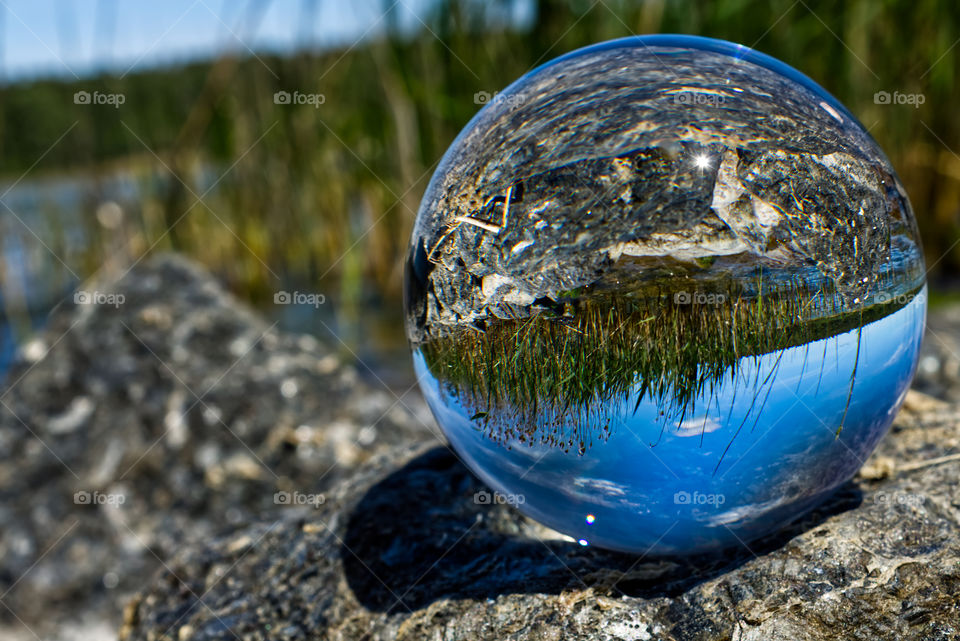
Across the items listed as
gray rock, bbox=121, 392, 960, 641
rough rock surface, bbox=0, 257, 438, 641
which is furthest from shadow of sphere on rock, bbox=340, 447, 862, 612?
rough rock surface, bbox=0, 257, 438, 641

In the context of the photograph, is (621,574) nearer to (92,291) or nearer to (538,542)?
(538,542)

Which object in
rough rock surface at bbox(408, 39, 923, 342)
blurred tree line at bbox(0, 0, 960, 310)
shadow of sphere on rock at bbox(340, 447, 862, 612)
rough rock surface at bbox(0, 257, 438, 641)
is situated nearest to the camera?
rough rock surface at bbox(408, 39, 923, 342)

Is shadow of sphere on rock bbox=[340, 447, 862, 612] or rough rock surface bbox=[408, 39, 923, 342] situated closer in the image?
rough rock surface bbox=[408, 39, 923, 342]

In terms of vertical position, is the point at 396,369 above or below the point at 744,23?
below

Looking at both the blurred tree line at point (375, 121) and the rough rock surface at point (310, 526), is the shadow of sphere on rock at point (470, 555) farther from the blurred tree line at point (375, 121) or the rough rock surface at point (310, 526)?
the blurred tree line at point (375, 121)

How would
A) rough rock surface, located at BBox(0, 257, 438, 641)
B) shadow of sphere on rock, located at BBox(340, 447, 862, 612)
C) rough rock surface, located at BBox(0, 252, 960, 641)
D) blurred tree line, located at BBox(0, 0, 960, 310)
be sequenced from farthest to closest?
blurred tree line, located at BBox(0, 0, 960, 310)
rough rock surface, located at BBox(0, 257, 438, 641)
shadow of sphere on rock, located at BBox(340, 447, 862, 612)
rough rock surface, located at BBox(0, 252, 960, 641)

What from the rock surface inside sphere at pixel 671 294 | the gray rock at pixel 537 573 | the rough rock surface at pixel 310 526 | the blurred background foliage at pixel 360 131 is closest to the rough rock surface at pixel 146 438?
the rough rock surface at pixel 310 526

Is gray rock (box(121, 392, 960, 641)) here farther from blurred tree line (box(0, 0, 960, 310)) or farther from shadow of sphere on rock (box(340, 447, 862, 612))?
blurred tree line (box(0, 0, 960, 310))

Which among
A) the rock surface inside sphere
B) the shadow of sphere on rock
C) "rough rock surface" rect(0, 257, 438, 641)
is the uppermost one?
the rock surface inside sphere

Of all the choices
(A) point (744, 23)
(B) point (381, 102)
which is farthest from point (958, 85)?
(B) point (381, 102)
